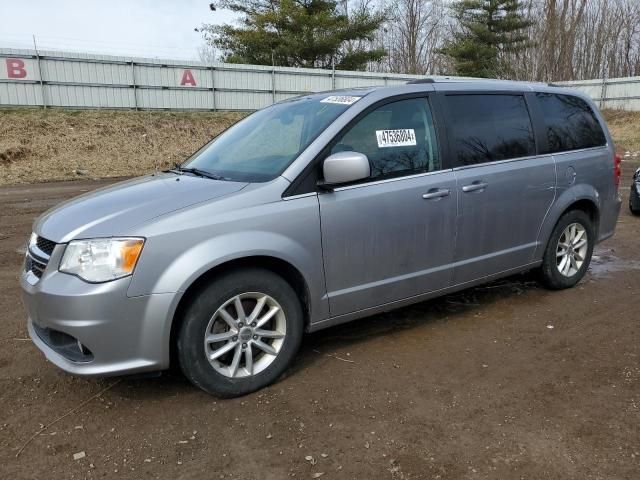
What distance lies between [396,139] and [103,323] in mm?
2257

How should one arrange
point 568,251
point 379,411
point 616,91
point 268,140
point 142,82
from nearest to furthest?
point 379,411 → point 268,140 → point 568,251 → point 142,82 → point 616,91

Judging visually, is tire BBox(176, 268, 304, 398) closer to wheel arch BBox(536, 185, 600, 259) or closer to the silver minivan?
the silver minivan

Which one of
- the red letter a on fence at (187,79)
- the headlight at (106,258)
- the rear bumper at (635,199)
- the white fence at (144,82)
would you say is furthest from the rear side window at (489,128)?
the red letter a on fence at (187,79)

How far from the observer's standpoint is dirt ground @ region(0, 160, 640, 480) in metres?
2.62

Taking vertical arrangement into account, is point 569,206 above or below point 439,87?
below

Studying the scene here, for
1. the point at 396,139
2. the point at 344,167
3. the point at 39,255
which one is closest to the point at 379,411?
the point at 344,167

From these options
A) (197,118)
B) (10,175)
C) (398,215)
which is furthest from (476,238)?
(197,118)

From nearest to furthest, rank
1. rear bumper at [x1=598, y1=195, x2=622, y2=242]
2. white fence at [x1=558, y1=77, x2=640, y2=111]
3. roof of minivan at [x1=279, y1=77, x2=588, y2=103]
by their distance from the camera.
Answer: roof of minivan at [x1=279, y1=77, x2=588, y2=103], rear bumper at [x1=598, y1=195, x2=622, y2=242], white fence at [x1=558, y1=77, x2=640, y2=111]

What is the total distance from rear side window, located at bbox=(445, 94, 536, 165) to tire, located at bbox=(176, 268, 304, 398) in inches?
71.2

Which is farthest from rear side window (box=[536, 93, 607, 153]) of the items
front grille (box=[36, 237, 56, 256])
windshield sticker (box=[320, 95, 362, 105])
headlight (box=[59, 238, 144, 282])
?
front grille (box=[36, 237, 56, 256])

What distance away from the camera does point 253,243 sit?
311 centimetres

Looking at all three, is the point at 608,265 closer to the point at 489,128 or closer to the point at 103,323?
the point at 489,128

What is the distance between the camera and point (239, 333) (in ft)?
10.5

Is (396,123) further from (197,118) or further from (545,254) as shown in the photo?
(197,118)
